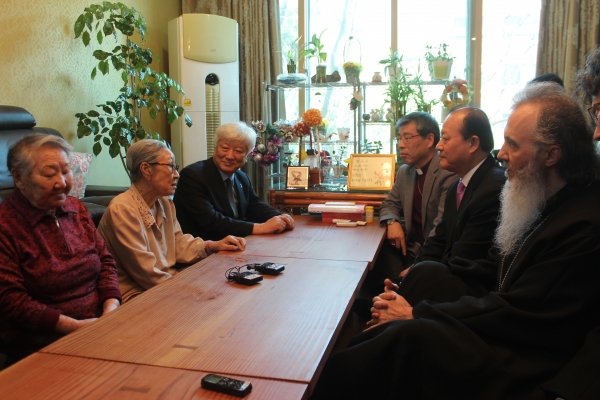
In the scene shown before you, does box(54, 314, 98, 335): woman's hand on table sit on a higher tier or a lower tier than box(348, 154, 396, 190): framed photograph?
lower

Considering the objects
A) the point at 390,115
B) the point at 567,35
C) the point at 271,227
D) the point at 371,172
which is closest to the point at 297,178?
the point at 371,172

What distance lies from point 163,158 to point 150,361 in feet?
4.17

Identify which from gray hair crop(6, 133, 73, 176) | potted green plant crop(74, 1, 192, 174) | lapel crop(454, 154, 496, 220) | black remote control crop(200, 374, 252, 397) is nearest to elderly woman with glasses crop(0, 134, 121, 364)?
gray hair crop(6, 133, 73, 176)

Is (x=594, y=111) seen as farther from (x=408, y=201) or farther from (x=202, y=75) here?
(x=202, y=75)

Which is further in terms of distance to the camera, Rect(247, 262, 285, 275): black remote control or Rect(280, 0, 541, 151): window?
Rect(280, 0, 541, 151): window

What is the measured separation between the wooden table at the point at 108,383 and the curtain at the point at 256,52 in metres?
4.25

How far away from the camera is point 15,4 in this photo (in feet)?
12.0

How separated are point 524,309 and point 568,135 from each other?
1.83ft

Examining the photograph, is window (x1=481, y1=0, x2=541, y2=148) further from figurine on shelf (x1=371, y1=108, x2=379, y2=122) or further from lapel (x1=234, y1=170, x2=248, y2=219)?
lapel (x1=234, y1=170, x2=248, y2=219)

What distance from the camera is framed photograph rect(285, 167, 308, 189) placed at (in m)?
3.73

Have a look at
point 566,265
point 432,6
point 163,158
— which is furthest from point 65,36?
point 566,265

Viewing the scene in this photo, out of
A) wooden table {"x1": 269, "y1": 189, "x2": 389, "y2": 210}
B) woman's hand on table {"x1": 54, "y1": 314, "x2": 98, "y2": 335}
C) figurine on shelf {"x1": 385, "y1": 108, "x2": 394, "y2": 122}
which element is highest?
figurine on shelf {"x1": 385, "y1": 108, "x2": 394, "y2": 122}

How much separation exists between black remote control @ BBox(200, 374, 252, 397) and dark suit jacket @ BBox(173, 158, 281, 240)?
178 cm

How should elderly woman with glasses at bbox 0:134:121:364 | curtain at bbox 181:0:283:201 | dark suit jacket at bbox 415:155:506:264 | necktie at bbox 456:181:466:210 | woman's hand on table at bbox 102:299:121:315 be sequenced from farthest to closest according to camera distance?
curtain at bbox 181:0:283:201, necktie at bbox 456:181:466:210, dark suit jacket at bbox 415:155:506:264, woman's hand on table at bbox 102:299:121:315, elderly woman with glasses at bbox 0:134:121:364
